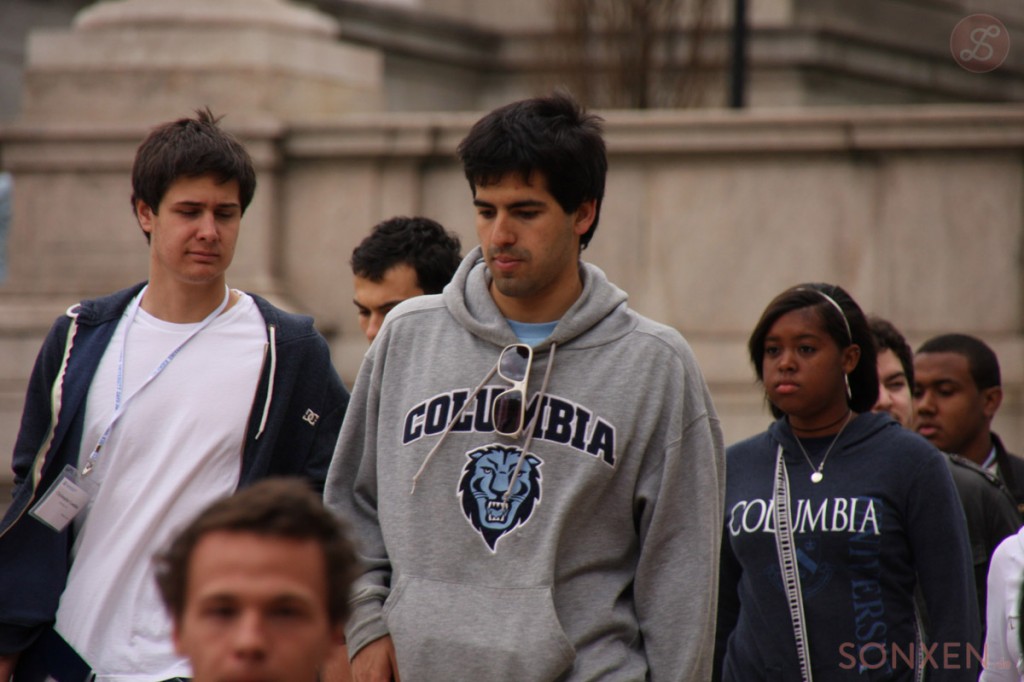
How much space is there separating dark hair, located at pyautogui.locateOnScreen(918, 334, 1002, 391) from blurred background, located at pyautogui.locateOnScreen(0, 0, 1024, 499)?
2.65 meters

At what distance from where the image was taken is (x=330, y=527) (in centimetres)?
328

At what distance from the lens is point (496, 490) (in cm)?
440

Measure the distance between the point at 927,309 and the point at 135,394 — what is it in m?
6.67

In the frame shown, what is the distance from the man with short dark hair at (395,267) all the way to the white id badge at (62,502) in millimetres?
1689

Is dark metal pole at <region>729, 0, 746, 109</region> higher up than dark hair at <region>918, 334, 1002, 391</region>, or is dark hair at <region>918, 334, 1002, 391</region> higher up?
dark metal pole at <region>729, 0, 746, 109</region>

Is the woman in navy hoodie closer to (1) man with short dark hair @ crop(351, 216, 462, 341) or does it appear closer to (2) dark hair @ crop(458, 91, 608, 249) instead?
(1) man with short dark hair @ crop(351, 216, 462, 341)

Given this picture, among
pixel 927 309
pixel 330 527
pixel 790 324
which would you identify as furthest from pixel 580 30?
pixel 330 527

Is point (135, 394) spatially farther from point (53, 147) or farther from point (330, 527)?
point (53, 147)

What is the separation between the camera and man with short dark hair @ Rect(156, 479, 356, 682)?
310cm

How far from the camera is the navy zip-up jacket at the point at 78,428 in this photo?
4750 millimetres

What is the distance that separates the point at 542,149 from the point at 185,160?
3.55ft

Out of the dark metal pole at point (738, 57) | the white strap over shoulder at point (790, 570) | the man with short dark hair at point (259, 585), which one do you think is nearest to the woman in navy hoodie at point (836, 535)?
the white strap over shoulder at point (790, 570)

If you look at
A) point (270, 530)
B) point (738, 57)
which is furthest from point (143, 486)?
point (738, 57)

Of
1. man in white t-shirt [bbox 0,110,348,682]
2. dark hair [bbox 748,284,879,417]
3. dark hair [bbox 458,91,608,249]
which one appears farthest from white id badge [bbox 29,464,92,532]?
dark hair [bbox 748,284,879,417]
